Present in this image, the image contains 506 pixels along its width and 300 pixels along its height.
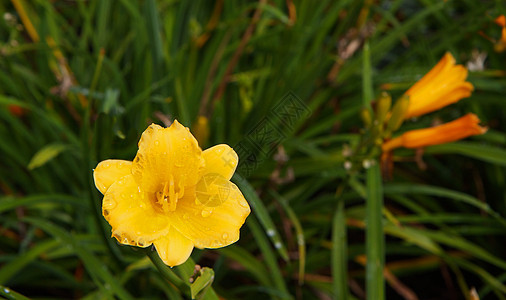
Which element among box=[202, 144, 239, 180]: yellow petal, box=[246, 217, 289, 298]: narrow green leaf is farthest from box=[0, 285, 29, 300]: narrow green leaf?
box=[246, 217, 289, 298]: narrow green leaf

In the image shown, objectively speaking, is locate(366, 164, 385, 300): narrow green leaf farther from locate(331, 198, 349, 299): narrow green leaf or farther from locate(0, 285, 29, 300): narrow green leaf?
locate(0, 285, 29, 300): narrow green leaf

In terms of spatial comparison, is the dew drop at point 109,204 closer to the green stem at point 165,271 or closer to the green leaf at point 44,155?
the green stem at point 165,271

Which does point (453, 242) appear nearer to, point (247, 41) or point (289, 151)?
point (289, 151)

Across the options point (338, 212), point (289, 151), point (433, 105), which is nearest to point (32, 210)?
point (289, 151)

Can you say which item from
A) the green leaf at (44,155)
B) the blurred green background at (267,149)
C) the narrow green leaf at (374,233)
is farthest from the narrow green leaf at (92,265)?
the narrow green leaf at (374,233)

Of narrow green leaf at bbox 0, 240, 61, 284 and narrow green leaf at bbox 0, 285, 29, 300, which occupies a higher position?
narrow green leaf at bbox 0, 285, 29, 300

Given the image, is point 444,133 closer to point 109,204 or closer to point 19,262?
point 109,204
